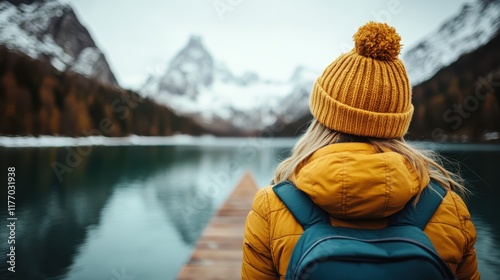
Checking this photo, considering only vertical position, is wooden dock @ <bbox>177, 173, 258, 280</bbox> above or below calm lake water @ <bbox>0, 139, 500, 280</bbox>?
above

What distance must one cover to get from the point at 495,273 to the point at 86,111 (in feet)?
212

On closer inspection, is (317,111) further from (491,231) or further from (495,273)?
(491,231)

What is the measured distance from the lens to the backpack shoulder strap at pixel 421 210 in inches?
36.7

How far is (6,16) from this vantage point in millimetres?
69500

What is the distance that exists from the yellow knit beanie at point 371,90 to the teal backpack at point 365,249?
0.27 m

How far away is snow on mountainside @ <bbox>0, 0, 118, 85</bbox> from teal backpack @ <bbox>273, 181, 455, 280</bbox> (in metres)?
71.5

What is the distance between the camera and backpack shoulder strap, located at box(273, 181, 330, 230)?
0.93 m

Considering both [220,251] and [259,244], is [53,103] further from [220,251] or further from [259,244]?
[259,244]

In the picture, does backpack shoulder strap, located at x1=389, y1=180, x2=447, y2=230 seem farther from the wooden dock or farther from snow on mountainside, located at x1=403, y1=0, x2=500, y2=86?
snow on mountainside, located at x1=403, y1=0, x2=500, y2=86

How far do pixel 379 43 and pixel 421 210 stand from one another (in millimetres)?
555

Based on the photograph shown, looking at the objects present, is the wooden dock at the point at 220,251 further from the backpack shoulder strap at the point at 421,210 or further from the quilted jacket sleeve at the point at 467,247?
the backpack shoulder strap at the point at 421,210

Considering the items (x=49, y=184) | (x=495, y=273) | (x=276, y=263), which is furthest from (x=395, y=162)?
(x=49, y=184)

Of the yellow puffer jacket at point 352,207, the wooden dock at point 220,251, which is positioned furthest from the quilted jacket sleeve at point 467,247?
the wooden dock at point 220,251

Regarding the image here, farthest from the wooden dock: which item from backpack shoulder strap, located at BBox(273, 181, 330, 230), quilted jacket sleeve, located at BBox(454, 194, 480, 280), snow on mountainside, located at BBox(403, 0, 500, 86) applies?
snow on mountainside, located at BBox(403, 0, 500, 86)
